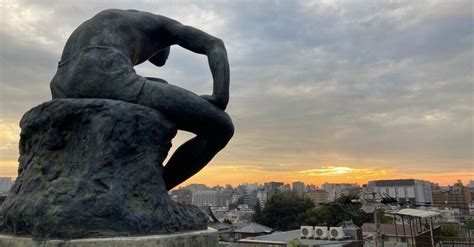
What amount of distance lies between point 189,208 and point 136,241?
32.7 inches

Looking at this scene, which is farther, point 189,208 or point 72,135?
point 189,208

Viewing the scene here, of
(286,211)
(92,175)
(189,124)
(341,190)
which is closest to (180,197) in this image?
(286,211)

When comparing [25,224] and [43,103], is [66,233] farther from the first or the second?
[43,103]

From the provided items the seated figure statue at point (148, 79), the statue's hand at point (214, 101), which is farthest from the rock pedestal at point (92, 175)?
the statue's hand at point (214, 101)

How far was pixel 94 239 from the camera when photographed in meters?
2.61

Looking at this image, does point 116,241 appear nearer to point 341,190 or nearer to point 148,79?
point 148,79

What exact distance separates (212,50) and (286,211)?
137 feet

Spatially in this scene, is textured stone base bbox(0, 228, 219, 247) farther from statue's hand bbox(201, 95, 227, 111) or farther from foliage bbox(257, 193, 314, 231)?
foliage bbox(257, 193, 314, 231)

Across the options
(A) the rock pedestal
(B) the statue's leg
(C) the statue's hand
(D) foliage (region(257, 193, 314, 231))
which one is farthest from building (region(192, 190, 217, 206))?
(A) the rock pedestal

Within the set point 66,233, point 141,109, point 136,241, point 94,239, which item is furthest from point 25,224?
point 141,109

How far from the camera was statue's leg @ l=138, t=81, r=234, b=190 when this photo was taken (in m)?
3.24

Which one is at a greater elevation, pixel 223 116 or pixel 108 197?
pixel 223 116

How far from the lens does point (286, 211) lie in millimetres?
43375

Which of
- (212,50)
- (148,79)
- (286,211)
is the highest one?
(212,50)
